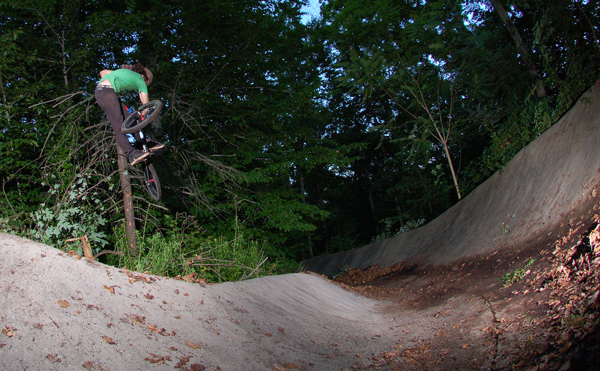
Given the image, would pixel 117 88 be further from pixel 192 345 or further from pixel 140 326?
pixel 192 345

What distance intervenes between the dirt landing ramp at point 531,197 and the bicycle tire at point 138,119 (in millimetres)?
6701

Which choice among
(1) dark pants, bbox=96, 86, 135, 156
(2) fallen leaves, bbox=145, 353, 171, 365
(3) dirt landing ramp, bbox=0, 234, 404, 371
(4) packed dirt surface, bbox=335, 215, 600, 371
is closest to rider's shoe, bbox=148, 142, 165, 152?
(1) dark pants, bbox=96, 86, 135, 156

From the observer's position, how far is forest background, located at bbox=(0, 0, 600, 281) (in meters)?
5.68

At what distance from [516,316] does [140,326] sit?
3.83 m

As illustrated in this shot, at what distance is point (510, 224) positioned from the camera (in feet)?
27.1

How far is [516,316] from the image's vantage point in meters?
3.72

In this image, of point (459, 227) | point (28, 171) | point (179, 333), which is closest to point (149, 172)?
point (179, 333)

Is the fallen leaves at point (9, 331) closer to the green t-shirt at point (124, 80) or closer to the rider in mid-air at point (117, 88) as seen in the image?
the rider in mid-air at point (117, 88)

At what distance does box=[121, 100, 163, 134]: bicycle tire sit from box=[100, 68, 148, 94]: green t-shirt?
0.74ft

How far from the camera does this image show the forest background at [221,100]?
18.6 feet

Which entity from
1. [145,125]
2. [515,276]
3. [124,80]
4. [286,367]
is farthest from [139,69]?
[515,276]

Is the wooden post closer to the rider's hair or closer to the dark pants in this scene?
the dark pants

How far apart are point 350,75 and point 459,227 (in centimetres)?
676

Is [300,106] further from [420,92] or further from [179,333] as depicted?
[179,333]
